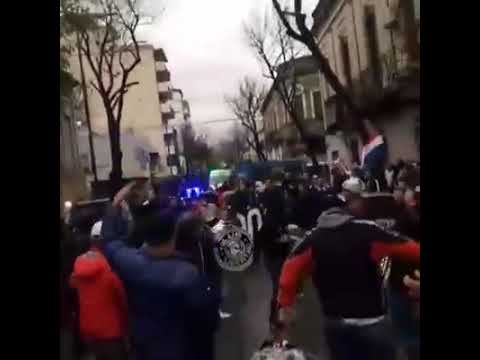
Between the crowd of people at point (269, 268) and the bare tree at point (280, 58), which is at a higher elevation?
the bare tree at point (280, 58)

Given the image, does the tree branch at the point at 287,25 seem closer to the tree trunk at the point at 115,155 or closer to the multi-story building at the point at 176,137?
the multi-story building at the point at 176,137

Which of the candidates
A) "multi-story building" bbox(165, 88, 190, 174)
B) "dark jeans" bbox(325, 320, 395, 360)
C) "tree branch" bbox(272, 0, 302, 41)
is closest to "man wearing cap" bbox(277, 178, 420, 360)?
"dark jeans" bbox(325, 320, 395, 360)

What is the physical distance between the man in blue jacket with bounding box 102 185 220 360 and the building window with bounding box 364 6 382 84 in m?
1.03

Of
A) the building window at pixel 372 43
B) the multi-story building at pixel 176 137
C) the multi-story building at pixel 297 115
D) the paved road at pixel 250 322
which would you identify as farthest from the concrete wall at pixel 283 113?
the paved road at pixel 250 322

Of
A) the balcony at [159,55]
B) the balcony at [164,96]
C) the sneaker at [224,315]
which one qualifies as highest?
the balcony at [159,55]

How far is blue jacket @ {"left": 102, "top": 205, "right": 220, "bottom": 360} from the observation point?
243cm

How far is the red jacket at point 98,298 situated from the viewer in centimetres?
263

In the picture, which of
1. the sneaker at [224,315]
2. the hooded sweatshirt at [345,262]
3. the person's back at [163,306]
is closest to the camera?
the person's back at [163,306]

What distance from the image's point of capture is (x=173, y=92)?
2.75 meters

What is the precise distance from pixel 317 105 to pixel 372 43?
0.34m

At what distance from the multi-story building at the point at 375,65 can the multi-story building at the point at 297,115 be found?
0.04 metres

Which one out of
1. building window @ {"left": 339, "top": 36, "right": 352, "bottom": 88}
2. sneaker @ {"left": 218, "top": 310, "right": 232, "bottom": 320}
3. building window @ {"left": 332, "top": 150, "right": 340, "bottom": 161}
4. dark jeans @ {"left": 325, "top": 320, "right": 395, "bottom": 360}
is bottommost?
dark jeans @ {"left": 325, "top": 320, "right": 395, "bottom": 360}

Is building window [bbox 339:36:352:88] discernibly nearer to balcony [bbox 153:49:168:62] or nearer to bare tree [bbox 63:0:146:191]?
balcony [bbox 153:49:168:62]
